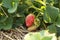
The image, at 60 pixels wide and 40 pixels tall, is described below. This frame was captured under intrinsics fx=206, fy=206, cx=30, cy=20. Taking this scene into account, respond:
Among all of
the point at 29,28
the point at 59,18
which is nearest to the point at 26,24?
the point at 29,28

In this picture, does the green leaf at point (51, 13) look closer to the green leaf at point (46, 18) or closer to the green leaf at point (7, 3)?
the green leaf at point (46, 18)

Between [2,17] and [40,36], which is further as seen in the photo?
[2,17]

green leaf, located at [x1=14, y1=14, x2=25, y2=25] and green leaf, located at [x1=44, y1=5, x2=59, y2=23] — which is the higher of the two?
green leaf, located at [x1=44, y1=5, x2=59, y2=23]

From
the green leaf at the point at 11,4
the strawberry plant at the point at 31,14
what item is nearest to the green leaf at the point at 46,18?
the strawberry plant at the point at 31,14

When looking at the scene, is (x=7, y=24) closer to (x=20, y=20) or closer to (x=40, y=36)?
(x=20, y=20)

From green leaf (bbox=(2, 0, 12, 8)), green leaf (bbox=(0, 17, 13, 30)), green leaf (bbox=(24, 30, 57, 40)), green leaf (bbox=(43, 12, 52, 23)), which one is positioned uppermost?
green leaf (bbox=(2, 0, 12, 8))

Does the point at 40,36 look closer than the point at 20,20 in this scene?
Yes

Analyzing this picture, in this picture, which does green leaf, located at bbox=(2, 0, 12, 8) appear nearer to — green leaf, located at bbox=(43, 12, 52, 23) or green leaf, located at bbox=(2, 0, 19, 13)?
green leaf, located at bbox=(2, 0, 19, 13)

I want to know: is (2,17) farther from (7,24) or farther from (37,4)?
(37,4)

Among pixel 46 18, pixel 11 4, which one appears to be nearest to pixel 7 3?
pixel 11 4

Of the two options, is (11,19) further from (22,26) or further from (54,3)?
(54,3)

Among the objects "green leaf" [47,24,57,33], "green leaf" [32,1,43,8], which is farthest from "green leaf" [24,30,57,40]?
"green leaf" [32,1,43,8]
